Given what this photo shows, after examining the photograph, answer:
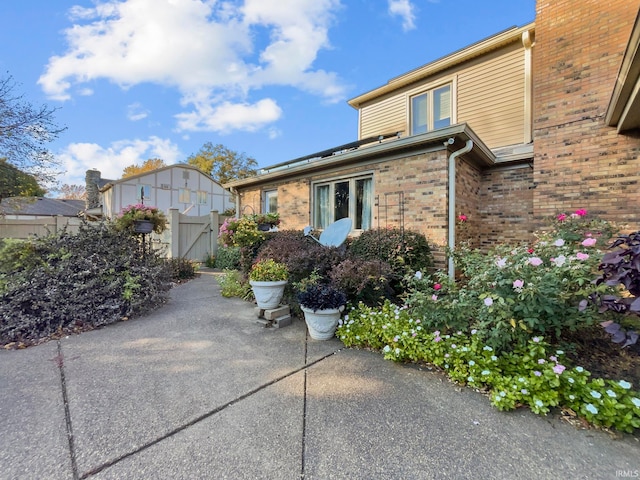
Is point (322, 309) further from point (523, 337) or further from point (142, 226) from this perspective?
point (142, 226)

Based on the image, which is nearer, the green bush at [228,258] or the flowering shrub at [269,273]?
the flowering shrub at [269,273]

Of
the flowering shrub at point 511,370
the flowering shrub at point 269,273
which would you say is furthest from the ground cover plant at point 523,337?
the flowering shrub at point 269,273

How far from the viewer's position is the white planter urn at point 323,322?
3725 mm

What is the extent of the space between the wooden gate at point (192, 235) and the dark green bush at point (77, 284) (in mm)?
4561

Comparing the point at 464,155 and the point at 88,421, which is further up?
the point at 464,155

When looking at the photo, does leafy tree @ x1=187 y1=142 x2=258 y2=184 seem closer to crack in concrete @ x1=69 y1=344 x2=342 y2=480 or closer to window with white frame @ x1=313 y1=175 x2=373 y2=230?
window with white frame @ x1=313 y1=175 x2=373 y2=230

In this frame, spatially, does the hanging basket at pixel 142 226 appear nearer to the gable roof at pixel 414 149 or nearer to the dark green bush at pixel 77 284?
the dark green bush at pixel 77 284

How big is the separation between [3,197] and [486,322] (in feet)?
46.6

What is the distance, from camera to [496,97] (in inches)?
310

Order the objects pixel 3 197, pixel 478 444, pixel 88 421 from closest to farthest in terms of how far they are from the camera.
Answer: pixel 478 444 < pixel 88 421 < pixel 3 197

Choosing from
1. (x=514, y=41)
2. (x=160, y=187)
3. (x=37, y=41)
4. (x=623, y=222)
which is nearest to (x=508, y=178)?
(x=623, y=222)

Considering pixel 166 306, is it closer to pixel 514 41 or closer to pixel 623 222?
pixel 623 222

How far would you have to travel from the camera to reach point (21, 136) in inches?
358

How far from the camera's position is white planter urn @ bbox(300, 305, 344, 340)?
372 centimetres
